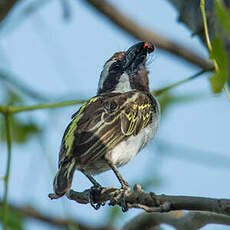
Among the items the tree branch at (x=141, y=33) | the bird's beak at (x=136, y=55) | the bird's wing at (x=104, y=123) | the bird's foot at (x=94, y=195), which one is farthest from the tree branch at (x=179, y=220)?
the tree branch at (x=141, y=33)

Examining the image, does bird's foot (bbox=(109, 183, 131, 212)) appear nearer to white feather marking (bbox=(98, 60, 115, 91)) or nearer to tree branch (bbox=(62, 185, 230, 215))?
tree branch (bbox=(62, 185, 230, 215))

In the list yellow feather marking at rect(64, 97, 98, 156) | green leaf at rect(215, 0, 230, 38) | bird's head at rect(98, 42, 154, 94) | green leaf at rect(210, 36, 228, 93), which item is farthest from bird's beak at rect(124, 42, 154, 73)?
green leaf at rect(215, 0, 230, 38)

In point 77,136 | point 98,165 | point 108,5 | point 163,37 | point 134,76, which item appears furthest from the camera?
point 163,37

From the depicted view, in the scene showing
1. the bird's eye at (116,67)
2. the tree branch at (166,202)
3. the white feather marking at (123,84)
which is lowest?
the tree branch at (166,202)

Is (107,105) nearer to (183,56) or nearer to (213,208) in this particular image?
(213,208)

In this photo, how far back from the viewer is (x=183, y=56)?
272 inches

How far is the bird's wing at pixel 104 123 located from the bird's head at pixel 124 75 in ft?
1.06

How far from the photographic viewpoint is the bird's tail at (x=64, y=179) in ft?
10.4

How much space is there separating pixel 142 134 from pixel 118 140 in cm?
37

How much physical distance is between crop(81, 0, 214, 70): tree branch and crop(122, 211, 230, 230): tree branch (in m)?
2.99

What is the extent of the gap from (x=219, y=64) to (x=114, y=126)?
6.58 ft

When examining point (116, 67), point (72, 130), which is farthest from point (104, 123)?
point (116, 67)

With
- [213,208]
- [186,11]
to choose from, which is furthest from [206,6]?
[213,208]

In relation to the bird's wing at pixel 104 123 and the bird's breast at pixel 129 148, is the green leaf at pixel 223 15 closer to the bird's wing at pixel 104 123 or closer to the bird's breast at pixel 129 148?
the bird's wing at pixel 104 123
